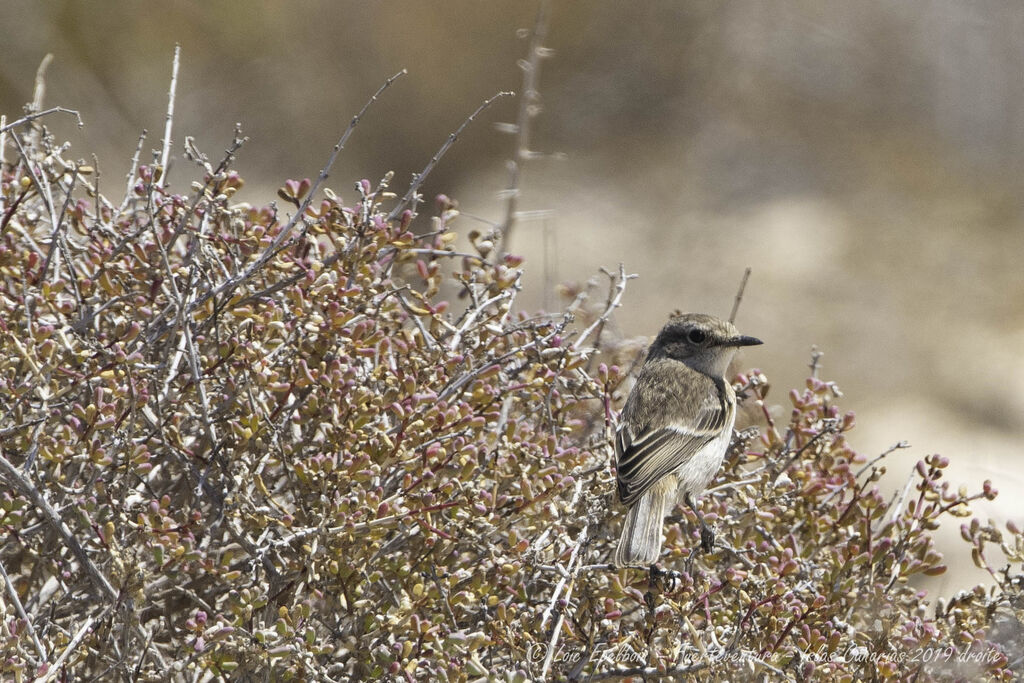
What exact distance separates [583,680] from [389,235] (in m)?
1.38

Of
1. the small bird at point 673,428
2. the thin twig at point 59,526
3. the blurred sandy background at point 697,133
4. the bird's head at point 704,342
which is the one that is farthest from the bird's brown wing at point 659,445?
the blurred sandy background at point 697,133

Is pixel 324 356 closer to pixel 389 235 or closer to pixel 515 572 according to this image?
pixel 389 235

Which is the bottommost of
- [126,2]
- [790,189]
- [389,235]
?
[389,235]

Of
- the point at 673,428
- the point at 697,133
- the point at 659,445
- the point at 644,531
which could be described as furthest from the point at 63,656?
the point at 697,133

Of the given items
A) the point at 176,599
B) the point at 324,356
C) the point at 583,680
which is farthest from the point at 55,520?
the point at 583,680

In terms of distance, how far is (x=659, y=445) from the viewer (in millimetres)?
3873

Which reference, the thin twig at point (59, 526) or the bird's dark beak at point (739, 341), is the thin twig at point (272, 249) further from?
the bird's dark beak at point (739, 341)

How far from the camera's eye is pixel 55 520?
9.21 ft

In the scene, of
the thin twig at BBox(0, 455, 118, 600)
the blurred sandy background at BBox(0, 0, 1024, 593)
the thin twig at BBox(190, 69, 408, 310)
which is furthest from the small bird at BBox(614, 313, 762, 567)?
the blurred sandy background at BBox(0, 0, 1024, 593)

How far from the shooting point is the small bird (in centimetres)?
343

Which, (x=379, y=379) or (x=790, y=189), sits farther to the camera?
(x=790, y=189)

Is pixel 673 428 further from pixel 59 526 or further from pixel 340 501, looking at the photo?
pixel 59 526

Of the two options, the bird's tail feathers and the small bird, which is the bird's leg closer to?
the small bird

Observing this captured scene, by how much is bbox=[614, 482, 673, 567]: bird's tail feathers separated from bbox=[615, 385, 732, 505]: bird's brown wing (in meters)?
0.04
